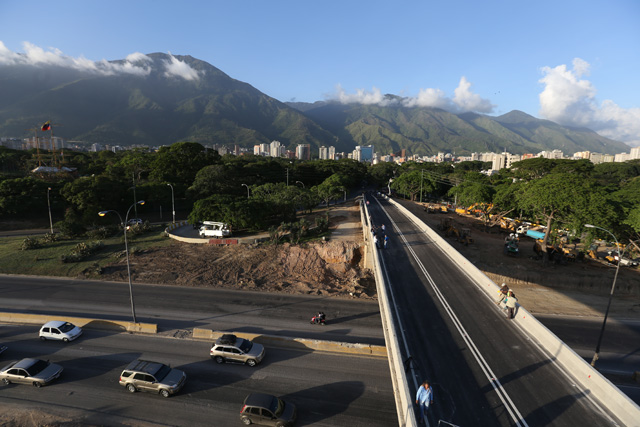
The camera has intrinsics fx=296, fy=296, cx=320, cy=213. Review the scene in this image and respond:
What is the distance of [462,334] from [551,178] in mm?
34105

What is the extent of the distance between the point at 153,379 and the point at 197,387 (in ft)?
7.63

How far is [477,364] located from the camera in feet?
44.0

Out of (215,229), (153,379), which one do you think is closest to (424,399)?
(153,379)

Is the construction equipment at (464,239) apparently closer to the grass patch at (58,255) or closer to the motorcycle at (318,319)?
the motorcycle at (318,319)

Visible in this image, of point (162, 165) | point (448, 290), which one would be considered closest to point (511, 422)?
point (448, 290)

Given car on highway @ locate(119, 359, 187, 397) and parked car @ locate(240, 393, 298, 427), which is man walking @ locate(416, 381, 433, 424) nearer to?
parked car @ locate(240, 393, 298, 427)

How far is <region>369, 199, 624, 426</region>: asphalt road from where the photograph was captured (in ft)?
35.7

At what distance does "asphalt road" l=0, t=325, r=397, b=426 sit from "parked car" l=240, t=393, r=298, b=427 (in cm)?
76

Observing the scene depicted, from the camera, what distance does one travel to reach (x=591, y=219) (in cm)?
3331

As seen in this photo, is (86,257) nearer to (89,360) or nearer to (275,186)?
(89,360)

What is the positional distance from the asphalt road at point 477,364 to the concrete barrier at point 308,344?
3.43 meters

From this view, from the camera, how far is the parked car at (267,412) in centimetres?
1344

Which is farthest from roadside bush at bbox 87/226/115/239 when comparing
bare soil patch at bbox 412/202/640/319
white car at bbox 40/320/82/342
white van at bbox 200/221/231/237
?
bare soil patch at bbox 412/202/640/319

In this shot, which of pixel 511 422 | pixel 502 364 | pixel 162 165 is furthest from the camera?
pixel 162 165
